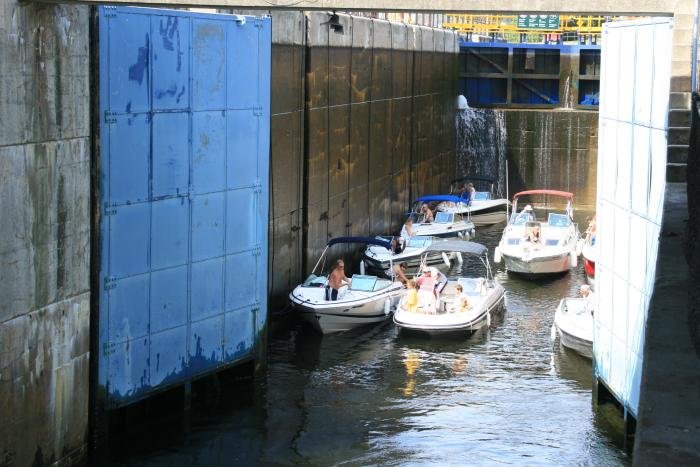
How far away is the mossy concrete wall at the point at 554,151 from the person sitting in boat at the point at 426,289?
19921 millimetres

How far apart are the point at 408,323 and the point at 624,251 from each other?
8070 mm

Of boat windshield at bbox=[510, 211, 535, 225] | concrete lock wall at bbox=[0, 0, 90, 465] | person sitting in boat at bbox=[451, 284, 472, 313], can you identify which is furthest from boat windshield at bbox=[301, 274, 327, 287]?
concrete lock wall at bbox=[0, 0, 90, 465]

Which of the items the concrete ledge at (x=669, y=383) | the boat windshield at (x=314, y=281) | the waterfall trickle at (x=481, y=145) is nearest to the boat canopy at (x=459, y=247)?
the boat windshield at (x=314, y=281)

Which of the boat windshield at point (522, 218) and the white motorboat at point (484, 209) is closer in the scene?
the boat windshield at point (522, 218)

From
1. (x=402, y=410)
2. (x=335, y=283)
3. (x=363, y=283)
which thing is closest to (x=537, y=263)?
(x=363, y=283)

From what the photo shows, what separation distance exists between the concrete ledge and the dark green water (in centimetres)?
872

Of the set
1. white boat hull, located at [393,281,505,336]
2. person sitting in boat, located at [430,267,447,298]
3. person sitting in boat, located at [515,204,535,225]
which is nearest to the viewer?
white boat hull, located at [393,281,505,336]

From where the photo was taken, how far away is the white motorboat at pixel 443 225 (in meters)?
34.2

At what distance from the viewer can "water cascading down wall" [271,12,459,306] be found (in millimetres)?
25047

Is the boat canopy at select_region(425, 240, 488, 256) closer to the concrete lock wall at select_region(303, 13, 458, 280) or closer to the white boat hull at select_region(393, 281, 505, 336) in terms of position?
the concrete lock wall at select_region(303, 13, 458, 280)

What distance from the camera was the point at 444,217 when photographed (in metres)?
35.5

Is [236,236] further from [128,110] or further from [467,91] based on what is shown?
[467,91]

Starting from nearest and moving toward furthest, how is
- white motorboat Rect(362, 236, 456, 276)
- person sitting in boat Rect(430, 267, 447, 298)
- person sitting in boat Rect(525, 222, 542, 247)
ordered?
person sitting in boat Rect(430, 267, 447, 298)
white motorboat Rect(362, 236, 456, 276)
person sitting in boat Rect(525, 222, 542, 247)

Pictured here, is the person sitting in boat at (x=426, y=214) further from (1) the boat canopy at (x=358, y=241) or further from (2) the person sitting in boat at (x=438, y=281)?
(2) the person sitting in boat at (x=438, y=281)
